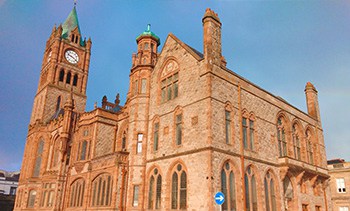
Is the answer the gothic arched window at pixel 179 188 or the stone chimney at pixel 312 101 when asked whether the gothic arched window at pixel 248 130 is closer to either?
the gothic arched window at pixel 179 188

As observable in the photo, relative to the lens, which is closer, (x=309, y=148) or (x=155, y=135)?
(x=155, y=135)

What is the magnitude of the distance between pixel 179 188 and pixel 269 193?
26.1 ft

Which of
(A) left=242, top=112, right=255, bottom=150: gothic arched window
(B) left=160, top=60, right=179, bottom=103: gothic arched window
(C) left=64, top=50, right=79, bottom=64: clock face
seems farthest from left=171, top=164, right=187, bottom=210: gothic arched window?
(C) left=64, top=50, right=79, bottom=64: clock face

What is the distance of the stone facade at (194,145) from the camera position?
821 inches

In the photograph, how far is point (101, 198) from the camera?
2616 cm

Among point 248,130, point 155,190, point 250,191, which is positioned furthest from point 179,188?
point 248,130

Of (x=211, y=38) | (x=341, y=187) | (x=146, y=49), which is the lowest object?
(x=341, y=187)

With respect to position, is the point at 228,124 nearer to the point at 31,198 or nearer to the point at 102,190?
the point at 102,190

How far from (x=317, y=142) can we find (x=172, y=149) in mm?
18394

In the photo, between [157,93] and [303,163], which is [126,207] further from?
[303,163]

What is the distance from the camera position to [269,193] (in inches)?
952

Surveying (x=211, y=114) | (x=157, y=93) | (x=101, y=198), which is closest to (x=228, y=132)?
(x=211, y=114)

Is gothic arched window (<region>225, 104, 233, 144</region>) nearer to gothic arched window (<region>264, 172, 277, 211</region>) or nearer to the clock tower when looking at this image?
gothic arched window (<region>264, 172, 277, 211</region>)

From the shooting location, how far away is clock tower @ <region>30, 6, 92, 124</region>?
5284 centimetres
